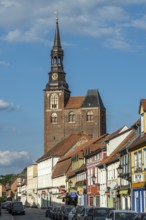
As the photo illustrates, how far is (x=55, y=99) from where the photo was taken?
7062 inches

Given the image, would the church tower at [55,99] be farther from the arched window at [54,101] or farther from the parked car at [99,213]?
the parked car at [99,213]

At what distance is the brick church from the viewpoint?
175875 millimetres

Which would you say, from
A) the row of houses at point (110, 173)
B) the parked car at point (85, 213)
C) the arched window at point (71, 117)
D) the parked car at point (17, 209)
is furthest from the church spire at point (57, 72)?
the parked car at point (85, 213)

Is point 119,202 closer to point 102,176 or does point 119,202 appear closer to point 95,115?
point 102,176

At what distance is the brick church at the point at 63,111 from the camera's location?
17588 cm

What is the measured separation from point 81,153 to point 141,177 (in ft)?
147

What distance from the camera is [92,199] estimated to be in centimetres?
7606

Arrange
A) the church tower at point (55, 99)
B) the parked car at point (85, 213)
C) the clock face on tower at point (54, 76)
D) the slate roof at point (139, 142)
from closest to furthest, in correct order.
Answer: the parked car at point (85, 213) → the slate roof at point (139, 142) → the church tower at point (55, 99) → the clock face on tower at point (54, 76)

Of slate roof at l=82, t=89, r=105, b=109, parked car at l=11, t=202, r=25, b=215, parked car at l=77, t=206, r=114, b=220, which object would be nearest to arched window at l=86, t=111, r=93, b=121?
slate roof at l=82, t=89, r=105, b=109

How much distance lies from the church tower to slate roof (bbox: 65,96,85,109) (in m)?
1.18

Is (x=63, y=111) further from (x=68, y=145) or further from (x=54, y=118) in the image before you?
(x=68, y=145)

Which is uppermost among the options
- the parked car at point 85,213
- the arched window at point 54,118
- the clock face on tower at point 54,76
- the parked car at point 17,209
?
the clock face on tower at point 54,76

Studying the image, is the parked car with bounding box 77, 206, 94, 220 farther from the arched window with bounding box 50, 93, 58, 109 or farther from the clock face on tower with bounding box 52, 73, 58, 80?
the clock face on tower with bounding box 52, 73, 58, 80

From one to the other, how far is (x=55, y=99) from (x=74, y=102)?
7.26 meters
